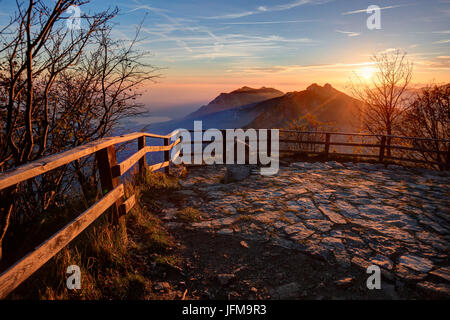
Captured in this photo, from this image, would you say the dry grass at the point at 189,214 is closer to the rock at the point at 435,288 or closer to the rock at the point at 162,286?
the rock at the point at 162,286

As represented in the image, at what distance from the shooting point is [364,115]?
45.6 feet

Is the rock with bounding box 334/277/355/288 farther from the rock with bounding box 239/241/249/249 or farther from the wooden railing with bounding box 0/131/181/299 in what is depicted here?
the wooden railing with bounding box 0/131/181/299

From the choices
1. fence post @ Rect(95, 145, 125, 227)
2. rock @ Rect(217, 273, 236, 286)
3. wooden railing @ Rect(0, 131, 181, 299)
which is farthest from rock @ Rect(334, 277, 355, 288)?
fence post @ Rect(95, 145, 125, 227)

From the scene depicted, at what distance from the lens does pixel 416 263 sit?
3.20 metres

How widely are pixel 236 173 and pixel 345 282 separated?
15.9 feet

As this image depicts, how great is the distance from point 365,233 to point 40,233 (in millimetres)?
5006

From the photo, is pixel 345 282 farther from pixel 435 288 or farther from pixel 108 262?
pixel 108 262

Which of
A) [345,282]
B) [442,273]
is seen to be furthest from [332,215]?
[345,282]

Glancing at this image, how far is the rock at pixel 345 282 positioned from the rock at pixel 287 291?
0.46 m

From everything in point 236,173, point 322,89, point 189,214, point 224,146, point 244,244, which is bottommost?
point 244,244

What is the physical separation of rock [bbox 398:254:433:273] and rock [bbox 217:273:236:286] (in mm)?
2172
